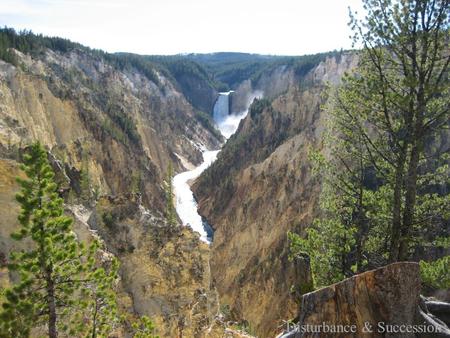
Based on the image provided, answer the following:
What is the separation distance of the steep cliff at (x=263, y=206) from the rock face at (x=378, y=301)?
9494 mm

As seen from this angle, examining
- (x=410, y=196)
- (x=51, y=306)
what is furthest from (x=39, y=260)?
(x=410, y=196)

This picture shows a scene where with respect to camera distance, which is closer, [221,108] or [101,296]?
[101,296]

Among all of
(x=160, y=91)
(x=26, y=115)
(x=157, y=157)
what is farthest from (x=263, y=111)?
(x=160, y=91)

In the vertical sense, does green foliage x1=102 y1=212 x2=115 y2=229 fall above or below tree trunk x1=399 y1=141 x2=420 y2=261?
below

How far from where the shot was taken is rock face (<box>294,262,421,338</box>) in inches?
325

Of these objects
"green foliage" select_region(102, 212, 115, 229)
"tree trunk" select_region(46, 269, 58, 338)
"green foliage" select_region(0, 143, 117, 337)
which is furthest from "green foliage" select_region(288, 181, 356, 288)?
"green foliage" select_region(102, 212, 115, 229)

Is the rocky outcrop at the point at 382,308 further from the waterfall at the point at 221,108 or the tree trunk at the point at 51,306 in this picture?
the waterfall at the point at 221,108

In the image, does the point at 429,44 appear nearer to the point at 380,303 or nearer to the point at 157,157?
the point at 380,303

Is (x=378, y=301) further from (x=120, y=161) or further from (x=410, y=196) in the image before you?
(x=120, y=161)

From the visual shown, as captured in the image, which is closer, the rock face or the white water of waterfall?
the rock face

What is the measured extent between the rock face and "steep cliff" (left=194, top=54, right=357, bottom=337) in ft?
31.1

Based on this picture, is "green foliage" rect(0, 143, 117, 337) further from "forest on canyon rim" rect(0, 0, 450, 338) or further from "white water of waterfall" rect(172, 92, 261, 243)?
"white water of waterfall" rect(172, 92, 261, 243)

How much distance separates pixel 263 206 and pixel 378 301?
167 ft

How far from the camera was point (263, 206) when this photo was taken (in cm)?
5916
